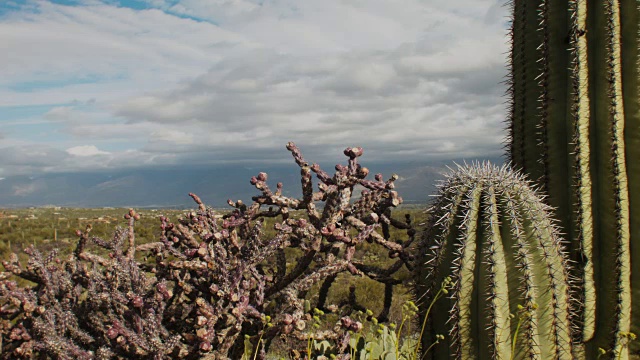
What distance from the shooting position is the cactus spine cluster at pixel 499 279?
9.74ft

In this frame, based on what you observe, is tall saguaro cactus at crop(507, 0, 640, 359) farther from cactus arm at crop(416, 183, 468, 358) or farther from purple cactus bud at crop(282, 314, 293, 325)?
purple cactus bud at crop(282, 314, 293, 325)

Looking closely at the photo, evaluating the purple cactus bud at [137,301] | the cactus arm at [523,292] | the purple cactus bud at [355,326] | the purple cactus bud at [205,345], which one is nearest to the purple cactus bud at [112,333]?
the purple cactus bud at [137,301]

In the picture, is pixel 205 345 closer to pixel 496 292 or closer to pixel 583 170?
pixel 496 292

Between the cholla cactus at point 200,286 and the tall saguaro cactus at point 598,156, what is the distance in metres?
1.17

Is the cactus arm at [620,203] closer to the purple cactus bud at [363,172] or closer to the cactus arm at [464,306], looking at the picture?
the cactus arm at [464,306]

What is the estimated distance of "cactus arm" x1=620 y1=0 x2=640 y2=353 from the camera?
3438mm

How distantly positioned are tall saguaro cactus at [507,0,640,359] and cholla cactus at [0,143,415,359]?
1.17 metres

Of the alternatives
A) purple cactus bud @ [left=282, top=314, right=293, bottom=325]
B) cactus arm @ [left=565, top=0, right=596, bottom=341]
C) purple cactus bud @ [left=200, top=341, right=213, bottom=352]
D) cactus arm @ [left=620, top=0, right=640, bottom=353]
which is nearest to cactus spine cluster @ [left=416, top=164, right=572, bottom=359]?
cactus arm @ [left=565, top=0, right=596, bottom=341]

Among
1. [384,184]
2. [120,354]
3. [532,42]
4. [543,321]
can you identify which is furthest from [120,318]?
[532,42]

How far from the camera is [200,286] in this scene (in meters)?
3.04

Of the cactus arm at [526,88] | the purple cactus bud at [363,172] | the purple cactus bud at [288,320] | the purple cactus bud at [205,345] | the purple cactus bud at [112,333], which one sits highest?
the cactus arm at [526,88]

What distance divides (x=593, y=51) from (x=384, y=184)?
5.75 feet

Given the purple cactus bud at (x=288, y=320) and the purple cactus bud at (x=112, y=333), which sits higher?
the purple cactus bud at (x=288, y=320)

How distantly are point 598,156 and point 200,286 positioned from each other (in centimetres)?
268
